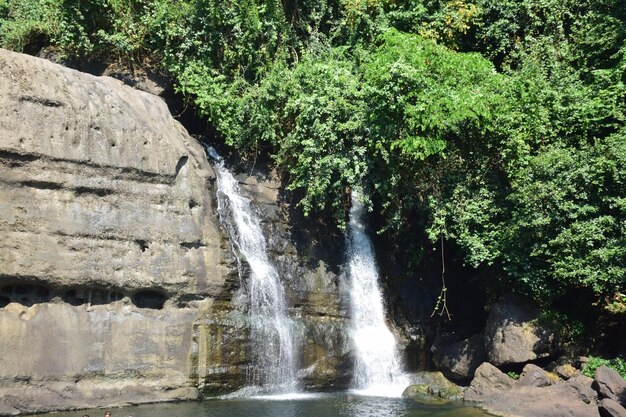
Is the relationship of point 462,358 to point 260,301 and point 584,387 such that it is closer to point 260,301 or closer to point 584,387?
point 584,387

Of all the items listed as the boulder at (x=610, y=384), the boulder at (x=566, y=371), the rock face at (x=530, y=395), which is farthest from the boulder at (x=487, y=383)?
the boulder at (x=610, y=384)

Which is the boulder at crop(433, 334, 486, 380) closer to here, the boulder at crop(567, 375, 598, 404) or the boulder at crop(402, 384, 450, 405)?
the boulder at crop(402, 384, 450, 405)

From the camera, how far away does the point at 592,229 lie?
17.6 metres

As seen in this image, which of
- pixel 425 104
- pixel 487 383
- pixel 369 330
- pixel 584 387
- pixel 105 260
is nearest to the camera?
pixel 105 260

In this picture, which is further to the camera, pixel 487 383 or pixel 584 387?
pixel 487 383

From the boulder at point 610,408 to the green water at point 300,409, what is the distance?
270 centimetres

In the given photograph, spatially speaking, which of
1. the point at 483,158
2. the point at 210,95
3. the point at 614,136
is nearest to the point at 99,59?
the point at 210,95

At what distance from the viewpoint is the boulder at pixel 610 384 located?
636 inches

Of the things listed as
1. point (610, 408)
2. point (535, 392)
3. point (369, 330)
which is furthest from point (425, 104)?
point (610, 408)

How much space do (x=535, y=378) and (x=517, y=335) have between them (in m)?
1.47

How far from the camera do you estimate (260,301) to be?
18531 mm

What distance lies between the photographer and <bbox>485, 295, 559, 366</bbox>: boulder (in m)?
18.9

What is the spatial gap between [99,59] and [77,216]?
9157 mm

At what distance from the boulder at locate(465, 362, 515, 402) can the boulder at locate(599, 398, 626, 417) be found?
2.54m
